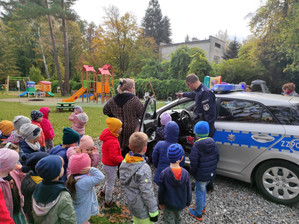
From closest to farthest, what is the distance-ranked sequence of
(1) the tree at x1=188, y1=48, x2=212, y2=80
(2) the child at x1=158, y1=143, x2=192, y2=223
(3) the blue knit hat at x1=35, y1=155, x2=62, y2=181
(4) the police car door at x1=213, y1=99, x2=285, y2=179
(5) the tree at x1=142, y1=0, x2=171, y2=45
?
(3) the blue knit hat at x1=35, y1=155, x2=62, y2=181 < (2) the child at x1=158, y1=143, x2=192, y2=223 < (4) the police car door at x1=213, y1=99, x2=285, y2=179 < (1) the tree at x1=188, y1=48, x2=212, y2=80 < (5) the tree at x1=142, y1=0, x2=171, y2=45

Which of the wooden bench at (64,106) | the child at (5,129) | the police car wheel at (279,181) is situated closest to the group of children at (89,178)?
the child at (5,129)

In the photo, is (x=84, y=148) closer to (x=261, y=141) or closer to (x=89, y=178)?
(x=89, y=178)

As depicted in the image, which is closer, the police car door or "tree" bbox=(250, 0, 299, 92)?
the police car door

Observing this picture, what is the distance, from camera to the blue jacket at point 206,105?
3371 millimetres

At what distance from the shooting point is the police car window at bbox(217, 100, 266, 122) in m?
3.29

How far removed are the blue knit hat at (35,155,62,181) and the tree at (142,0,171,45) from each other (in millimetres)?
48181

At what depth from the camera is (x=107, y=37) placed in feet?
106

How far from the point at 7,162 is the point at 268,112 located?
3544 mm

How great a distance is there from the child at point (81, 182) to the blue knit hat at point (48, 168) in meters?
0.29

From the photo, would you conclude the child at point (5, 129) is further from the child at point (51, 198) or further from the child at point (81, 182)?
the child at point (51, 198)

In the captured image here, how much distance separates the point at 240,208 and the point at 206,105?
1694mm

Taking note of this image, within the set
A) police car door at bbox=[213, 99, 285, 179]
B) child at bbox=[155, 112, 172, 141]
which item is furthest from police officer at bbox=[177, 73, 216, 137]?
child at bbox=[155, 112, 172, 141]

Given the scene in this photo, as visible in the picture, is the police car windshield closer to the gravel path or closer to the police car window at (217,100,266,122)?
the police car window at (217,100,266,122)

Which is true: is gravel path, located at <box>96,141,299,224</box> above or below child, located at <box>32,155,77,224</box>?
below
